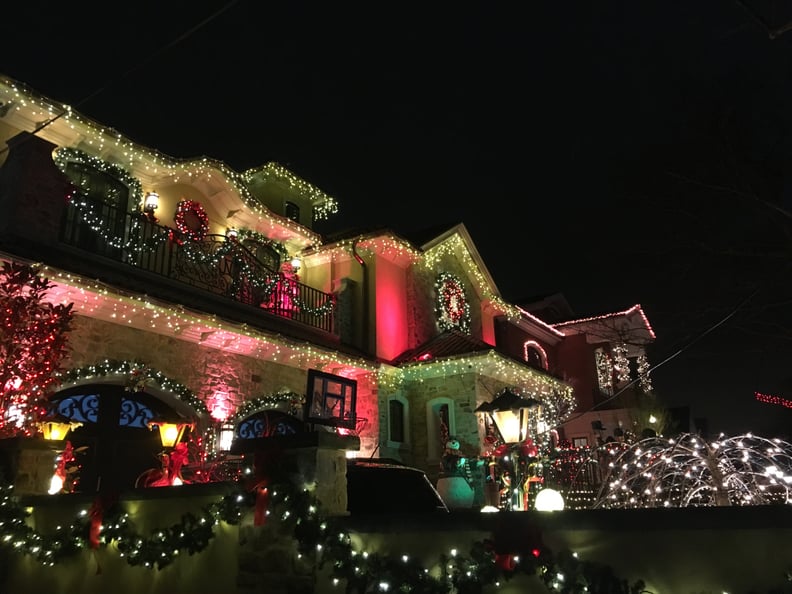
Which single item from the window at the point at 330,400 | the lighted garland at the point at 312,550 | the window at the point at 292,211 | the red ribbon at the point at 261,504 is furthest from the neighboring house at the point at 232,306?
the lighted garland at the point at 312,550

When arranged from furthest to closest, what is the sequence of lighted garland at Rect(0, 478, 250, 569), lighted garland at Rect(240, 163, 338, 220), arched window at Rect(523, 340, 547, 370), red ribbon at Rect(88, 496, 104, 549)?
arched window at Rect(523, 340, 547, 370) → lighted garland at Rect(240, 163, 338, 220) → red ribbon at Rect(88, 496, 104, 549) → lighted garland at Rect(0, 478, 250, 569)

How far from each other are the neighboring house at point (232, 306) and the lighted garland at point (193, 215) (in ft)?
0.11

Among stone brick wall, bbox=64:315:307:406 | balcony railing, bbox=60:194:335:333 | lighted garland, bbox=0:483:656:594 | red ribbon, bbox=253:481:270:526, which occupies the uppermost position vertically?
balcony railing, bbox=60:194:335:333

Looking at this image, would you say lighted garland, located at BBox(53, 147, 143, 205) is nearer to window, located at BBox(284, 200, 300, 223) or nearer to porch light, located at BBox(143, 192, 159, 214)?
porch light, located at BBox(143, 192, 159, 214)

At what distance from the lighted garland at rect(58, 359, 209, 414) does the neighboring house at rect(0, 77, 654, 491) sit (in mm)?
38

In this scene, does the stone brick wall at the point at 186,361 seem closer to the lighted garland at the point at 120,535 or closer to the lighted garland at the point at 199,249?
the lighted garland at the point at 199,249

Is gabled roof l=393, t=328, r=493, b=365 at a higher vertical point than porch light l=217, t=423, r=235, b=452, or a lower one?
higher

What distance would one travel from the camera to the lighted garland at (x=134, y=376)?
9641mm

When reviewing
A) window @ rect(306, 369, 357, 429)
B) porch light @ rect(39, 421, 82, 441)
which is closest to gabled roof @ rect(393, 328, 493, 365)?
window @ rect(306, 369, 357, 429)

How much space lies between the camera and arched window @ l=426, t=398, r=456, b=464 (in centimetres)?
1559

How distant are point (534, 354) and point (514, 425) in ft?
55.3

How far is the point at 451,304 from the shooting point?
63.4 ft

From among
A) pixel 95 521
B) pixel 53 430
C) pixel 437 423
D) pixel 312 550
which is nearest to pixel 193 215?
pixel 53 430

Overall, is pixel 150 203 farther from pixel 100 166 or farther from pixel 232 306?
pixel 232 306
